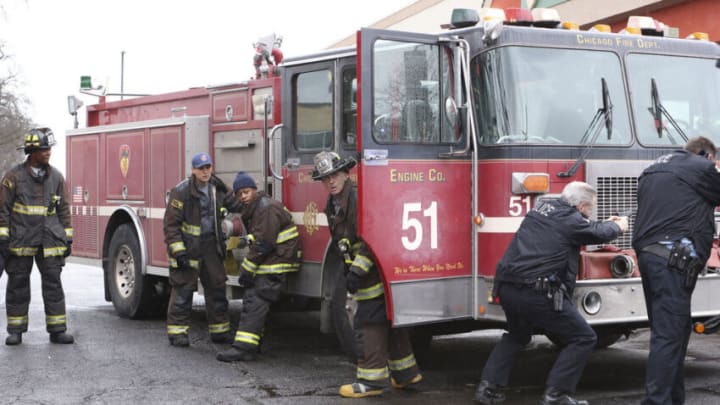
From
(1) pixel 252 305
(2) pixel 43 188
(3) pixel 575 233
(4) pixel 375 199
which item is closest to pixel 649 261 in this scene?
(3) pixel 575 233

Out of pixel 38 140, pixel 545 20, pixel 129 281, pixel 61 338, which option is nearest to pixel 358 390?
pixel 545 20

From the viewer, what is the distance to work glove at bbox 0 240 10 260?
366 inches

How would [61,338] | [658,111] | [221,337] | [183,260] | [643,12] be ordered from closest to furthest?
1. [658,111]
2. [183,260]
3. [61,338]
4. [221,337]
5. [643,12]

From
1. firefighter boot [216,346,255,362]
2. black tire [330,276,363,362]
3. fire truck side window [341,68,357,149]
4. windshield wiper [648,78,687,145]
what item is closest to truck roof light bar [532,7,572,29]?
windshield wiper [648,78,687,145]

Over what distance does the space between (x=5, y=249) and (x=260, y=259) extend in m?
2.43

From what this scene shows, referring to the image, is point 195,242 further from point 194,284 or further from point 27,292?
point 27,292

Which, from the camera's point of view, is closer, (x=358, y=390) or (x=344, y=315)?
(x=358, y=390)

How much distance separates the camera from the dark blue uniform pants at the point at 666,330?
6367 millimetres

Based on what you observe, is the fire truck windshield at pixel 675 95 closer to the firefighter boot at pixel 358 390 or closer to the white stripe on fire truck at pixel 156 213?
the white stripe on fire truck at pixel 156 213

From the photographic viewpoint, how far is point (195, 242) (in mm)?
9391

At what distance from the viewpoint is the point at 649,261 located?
656cm

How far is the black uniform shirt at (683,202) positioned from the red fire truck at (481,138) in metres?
0.79

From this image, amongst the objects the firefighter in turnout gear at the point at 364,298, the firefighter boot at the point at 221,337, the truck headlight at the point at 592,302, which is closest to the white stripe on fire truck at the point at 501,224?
the truck headlight at the point at 592,302

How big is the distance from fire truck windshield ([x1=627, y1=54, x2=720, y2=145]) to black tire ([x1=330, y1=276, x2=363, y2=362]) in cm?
253
